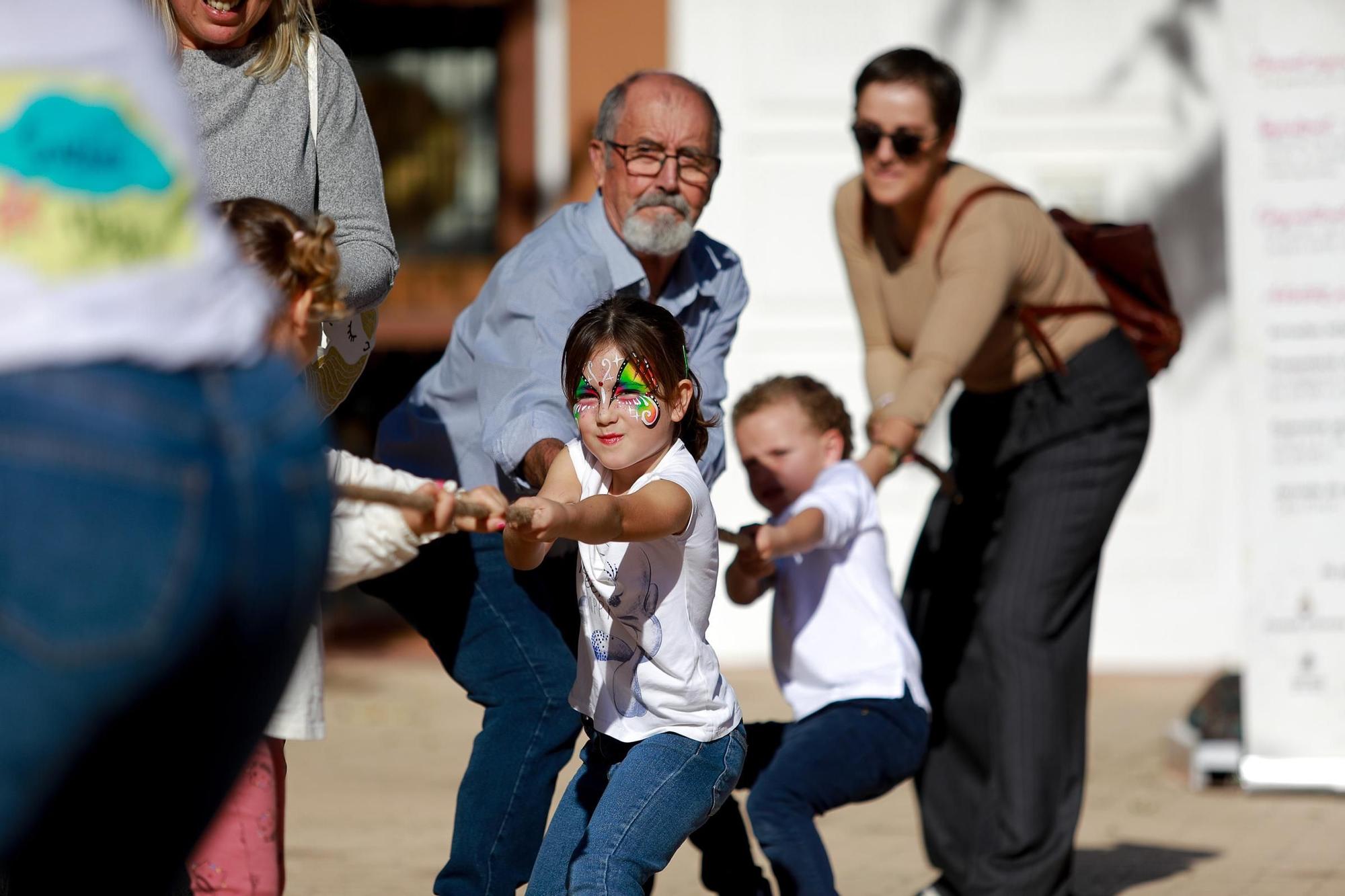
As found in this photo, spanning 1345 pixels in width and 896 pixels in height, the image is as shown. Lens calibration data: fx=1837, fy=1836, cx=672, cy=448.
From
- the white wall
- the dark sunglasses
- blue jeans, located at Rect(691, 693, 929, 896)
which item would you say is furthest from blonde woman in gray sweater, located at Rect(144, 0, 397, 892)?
the white wall

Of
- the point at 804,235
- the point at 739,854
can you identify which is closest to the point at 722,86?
the point at 804,235

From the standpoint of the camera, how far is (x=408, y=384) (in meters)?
9.73

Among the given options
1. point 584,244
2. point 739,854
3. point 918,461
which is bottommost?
point 739,854

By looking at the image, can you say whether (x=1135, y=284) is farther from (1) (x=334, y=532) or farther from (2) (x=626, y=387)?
(1) (x=334, y=532)

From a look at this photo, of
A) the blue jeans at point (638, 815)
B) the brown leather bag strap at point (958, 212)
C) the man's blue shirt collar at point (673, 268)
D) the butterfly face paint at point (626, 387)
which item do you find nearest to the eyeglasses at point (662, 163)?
the man's blue shirt collar at point (673, 268)

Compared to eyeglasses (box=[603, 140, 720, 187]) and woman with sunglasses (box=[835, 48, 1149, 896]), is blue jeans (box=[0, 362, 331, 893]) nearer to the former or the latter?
eyeglasses (box=[603, 140, 720, 187])

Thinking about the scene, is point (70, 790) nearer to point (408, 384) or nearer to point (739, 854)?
point (739, 854)

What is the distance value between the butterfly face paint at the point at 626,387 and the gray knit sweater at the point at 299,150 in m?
0.38

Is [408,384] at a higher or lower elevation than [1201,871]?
higher

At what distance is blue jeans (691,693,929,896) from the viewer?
354 centimetres

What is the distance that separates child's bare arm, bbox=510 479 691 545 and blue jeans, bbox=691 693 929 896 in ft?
3.15

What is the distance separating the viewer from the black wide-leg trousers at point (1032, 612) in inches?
169

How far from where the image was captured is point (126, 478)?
1.42 meters

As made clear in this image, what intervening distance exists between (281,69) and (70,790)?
1769 millimetres
